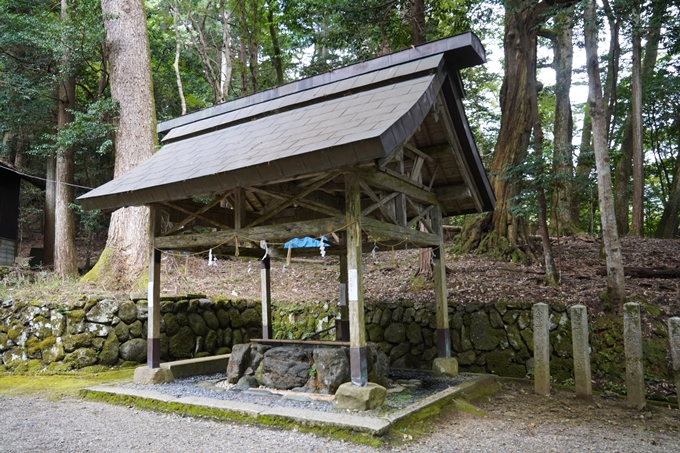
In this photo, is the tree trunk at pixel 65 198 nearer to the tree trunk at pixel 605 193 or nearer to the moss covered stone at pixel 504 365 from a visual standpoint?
the moss covered stone at pixel 504 365

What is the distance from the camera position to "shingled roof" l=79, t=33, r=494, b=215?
4.97 m

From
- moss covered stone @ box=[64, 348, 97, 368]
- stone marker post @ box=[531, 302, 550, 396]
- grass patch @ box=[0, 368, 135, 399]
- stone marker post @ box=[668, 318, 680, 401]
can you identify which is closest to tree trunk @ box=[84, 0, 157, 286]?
moss covered stone @ box=[64, 348, 97, 368]

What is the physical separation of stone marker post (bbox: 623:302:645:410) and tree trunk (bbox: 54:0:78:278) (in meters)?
13.1

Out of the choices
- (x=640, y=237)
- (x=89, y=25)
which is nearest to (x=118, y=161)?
(x=89, y=25)

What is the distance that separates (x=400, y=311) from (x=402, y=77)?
14.5 ft

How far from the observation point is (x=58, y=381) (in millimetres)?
7215

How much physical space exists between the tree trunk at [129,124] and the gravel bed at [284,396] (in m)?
3.80

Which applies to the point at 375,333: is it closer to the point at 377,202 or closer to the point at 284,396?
the point at 284,396

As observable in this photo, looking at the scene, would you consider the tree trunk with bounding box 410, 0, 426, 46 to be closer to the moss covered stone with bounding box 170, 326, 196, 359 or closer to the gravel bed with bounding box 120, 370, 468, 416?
the gravel bed with bounding box 120, 370, 468, 416

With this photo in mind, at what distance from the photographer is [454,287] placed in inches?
353

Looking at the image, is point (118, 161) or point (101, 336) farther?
point (118, 161)

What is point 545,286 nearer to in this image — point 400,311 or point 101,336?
point 400,311

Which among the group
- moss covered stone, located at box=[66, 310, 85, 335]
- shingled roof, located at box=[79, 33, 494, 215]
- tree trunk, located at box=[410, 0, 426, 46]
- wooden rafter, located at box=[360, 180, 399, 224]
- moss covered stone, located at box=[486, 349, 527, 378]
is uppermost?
tree trunk, located at box=[410, 0, 426, 46]

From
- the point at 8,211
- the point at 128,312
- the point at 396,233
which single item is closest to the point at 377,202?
the point at 396,233
